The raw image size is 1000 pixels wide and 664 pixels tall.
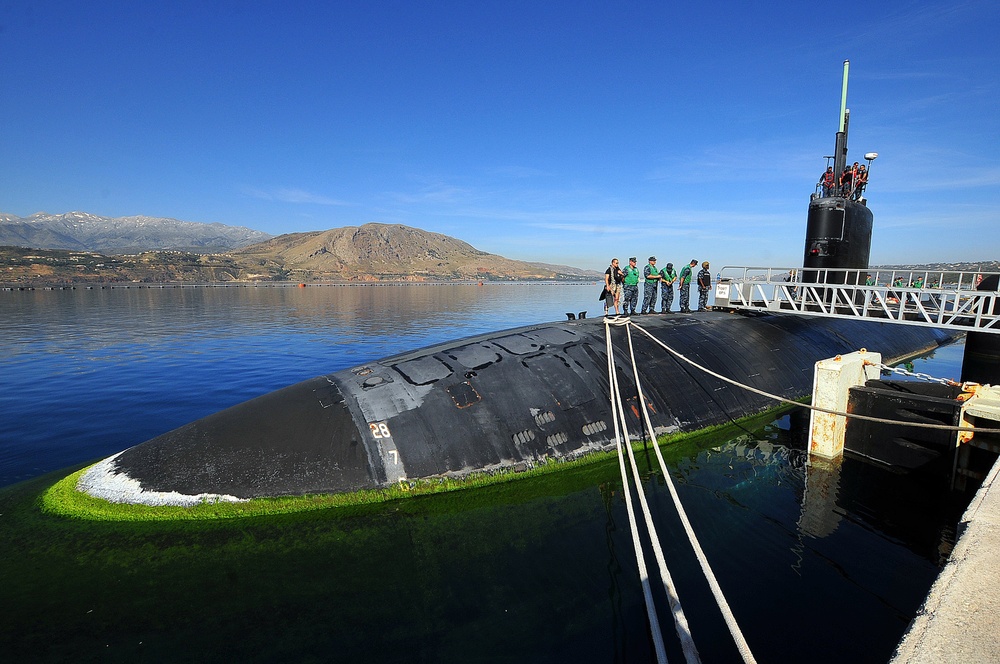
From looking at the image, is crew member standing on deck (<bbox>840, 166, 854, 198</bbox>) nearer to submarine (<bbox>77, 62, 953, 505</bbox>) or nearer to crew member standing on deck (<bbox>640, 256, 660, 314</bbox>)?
crew member standing on deck (<bbox>640, 256, 660, 314</bbox>)

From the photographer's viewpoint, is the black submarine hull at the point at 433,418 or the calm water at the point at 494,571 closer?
the calm water at the point at 494,571

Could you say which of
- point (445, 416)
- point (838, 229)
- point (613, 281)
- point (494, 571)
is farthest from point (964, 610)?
point (838, 229)

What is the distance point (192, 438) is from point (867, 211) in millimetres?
20748

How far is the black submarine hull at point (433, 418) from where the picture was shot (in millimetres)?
7516

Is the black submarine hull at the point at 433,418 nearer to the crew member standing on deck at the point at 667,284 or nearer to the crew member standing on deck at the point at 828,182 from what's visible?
the crew member standing on deck at the point at 667,284

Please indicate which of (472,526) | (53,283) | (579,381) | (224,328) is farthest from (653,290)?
(53,283)

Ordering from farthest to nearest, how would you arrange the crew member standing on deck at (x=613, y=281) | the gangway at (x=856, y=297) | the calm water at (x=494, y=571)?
1. the crew member standing on deck at (x=613, y=281)
2. the gangway at (x=856, y=297)
3. the calm water at (x=494, y=571)

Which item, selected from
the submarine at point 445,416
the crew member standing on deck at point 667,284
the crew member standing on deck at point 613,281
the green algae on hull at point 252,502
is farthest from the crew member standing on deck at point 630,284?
the green algae on hull at point 252,502

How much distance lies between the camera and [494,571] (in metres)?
6.34

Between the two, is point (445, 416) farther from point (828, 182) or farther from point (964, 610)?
point (828, 182)

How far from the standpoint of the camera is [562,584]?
6.04 metres

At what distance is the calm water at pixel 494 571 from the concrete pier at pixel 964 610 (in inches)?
62.5

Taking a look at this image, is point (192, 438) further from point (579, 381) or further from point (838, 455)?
point (838, 455)

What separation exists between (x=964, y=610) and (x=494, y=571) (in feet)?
15.0
